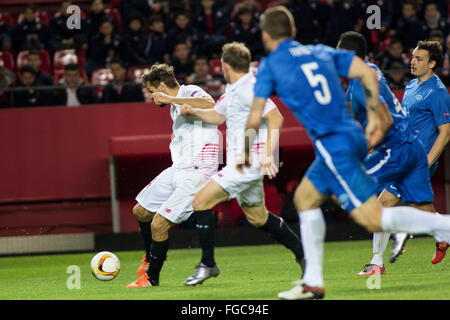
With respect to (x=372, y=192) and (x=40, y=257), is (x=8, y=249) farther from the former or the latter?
(x=372, y=192)

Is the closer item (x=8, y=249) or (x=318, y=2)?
(x=8, y=249)

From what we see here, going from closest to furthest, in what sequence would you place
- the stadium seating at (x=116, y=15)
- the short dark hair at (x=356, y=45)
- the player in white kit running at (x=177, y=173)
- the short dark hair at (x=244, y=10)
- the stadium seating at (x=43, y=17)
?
the short dark hair at (x=356, y=45)
the player in white kit running at (x=177, y=173)
the short dark hair at (x=244, y=10)
the stadium seating at (x=116, y=15)
the stadium seating at (x=43, y=17)

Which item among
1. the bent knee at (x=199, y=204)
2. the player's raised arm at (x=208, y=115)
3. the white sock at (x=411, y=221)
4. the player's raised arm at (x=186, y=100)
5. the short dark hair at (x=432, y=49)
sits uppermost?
the short dark hair at (x=432, y=49)

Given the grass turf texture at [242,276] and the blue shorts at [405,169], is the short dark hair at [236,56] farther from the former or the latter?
the grass turf texture at [242,276]

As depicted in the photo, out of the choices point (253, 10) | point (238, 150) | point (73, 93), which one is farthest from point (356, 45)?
point (253, 10)

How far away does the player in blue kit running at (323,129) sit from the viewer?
553cm

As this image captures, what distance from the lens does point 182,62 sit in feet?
47.4

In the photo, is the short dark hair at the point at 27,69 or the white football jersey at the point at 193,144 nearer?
the white football jersey at the point at 193,144

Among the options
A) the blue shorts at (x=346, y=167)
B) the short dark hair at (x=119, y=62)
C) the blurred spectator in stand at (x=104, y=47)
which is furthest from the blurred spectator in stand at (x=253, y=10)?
the blue shorts at (x=346, y=167)

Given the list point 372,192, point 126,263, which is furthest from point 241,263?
point 372,192

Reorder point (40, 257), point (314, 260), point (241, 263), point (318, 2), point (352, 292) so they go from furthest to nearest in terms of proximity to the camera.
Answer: point (318, 2) → point (40, 257) → point (241, 263) → point (352, 292) → point (314, 260)

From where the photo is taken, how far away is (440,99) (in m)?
8.44

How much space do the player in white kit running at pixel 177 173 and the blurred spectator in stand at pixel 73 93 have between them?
560cm

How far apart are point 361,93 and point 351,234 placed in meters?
6.84
